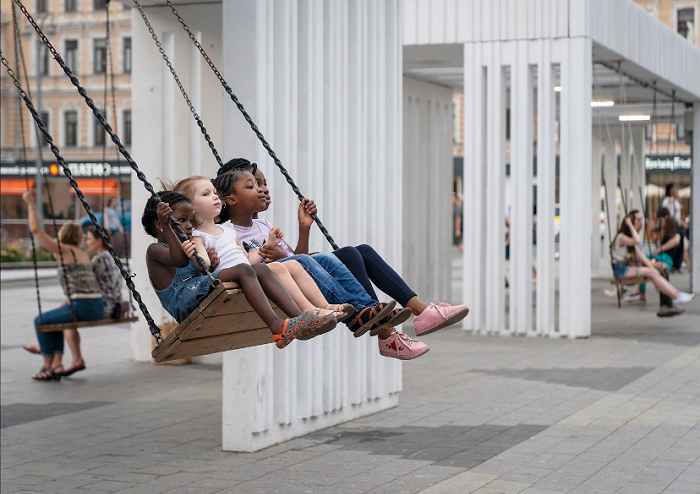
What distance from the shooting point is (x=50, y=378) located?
1218 centimetres

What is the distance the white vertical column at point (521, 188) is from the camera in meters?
15.5

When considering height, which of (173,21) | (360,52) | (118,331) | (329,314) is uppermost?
(173,21)

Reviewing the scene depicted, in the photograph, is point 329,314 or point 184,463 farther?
point 184,463

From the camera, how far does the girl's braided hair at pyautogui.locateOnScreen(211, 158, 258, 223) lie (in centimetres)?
652

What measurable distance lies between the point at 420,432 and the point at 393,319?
3.03 m

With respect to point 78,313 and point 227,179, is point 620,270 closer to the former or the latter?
point 78,313

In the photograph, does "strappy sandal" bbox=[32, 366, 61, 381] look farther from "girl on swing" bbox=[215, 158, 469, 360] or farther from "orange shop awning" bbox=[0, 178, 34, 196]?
"orange shop awning" bbox=[0, 178, 34, 196]

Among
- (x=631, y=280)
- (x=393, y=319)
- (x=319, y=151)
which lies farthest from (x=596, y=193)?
(x=393, y=319)

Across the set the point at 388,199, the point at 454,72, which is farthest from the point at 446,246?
the point at 388,199

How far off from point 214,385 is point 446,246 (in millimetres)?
9732

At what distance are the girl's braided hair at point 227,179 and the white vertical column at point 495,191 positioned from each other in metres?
9.33

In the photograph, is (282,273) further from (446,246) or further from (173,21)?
(446,246)

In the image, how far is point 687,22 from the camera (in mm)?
58562

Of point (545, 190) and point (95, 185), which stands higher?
point (95, 185)
